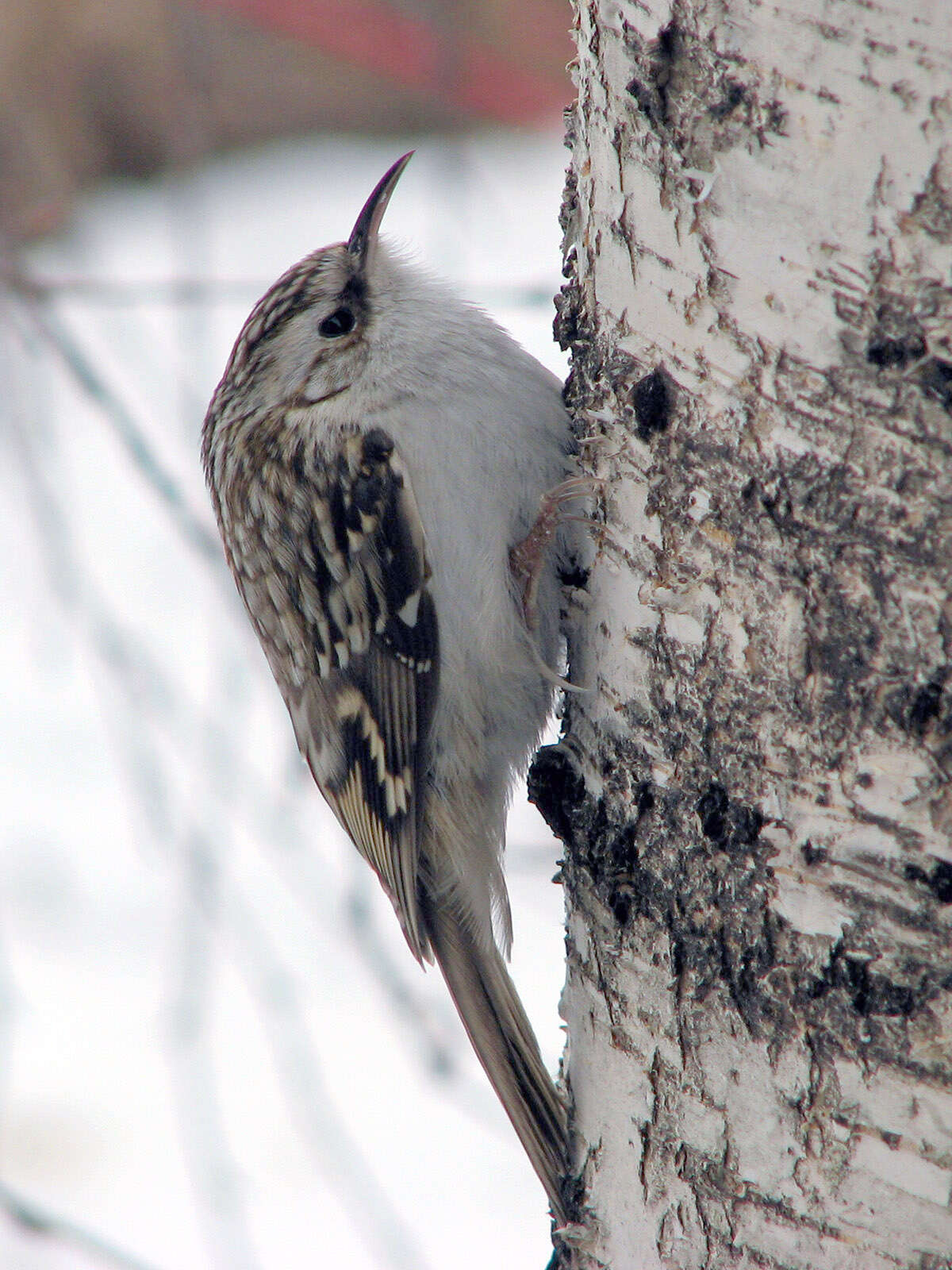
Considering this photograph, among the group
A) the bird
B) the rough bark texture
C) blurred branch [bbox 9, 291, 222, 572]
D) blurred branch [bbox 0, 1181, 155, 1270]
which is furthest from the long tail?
blurred branch [bbox 9, 291, 222, 572]

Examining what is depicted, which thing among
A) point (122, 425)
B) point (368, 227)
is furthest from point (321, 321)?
point (122, 425)

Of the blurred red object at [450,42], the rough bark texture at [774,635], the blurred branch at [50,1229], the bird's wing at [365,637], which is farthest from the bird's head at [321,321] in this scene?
the blurred branch at [50,1229]

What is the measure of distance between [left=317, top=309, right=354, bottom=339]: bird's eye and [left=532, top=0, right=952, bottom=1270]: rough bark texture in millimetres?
808

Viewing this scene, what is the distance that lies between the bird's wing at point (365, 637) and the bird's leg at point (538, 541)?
189 millimetres

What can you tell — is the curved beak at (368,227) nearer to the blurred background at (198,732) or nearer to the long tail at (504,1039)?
the blurred background at (198,732)

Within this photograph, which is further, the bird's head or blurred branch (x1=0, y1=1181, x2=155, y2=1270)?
the bird's head

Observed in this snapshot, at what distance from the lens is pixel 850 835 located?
4.04 ft

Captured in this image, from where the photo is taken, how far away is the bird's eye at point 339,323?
233 centimetres

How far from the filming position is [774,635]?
1.30m

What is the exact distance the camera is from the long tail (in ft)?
6.15

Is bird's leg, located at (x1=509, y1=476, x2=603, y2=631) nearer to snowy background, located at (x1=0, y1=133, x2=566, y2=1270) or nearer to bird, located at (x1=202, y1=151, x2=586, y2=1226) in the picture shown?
bird, located at (x1=202, y1=151, x2=586, y2=1226)

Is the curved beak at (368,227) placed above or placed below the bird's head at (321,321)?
above

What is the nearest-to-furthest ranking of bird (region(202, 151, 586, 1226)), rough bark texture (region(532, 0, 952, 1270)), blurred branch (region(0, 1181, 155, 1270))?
rough bark texture (region(532, 0, 952, 1270)), blurred branch (region(0, 1181, 155, 1270)), bird (region(202, 151, 586, 1226))

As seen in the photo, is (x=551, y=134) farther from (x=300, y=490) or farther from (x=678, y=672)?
(x=678, y=672)
